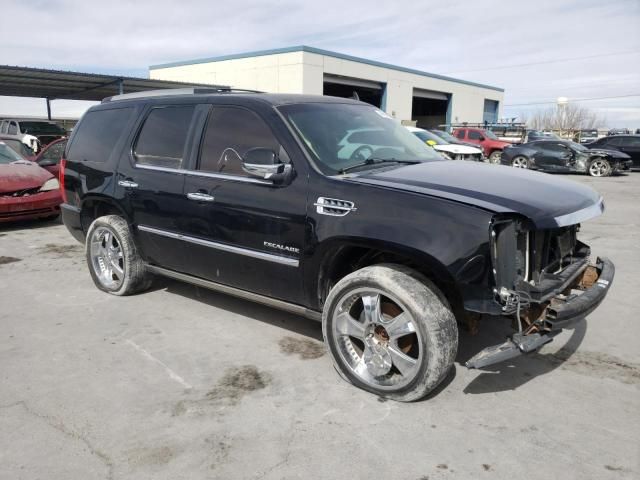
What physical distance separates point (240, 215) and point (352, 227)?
3.20 ft

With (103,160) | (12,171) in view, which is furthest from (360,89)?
(103,160)

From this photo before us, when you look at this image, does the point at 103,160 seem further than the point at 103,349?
Yes

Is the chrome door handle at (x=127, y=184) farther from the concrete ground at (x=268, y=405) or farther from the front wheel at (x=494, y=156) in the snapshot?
the front wheel at (x=494, y=156)

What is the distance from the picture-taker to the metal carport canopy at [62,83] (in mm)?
21719

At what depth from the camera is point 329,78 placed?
33.2 m

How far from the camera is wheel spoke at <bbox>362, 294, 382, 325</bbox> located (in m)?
3.20

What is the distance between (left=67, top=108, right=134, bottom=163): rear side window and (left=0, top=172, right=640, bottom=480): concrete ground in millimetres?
1497

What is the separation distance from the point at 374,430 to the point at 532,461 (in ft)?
2.65

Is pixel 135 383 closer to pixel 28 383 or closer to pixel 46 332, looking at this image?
pixel 28 383

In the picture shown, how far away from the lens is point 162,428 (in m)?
2.94

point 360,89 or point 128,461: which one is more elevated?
point 360,89

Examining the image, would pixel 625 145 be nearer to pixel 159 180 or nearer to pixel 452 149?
pixel 452 149

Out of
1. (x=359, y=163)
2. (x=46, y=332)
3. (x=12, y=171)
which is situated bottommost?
(x=46, y=332)

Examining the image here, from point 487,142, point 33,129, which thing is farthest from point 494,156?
point 33,129
